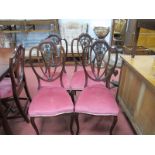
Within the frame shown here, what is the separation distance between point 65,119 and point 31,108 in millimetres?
585

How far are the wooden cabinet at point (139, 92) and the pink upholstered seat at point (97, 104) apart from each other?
0.26 m

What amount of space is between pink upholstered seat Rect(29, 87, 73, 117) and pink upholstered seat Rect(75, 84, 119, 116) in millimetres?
103

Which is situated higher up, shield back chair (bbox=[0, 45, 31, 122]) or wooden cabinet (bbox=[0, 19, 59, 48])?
wooden cabinet (bbox=[0, 19, 59, 48])

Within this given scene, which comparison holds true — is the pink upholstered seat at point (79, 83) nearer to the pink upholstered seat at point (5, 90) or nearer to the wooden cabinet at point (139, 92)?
the wooden cabinet at point (139, 92)

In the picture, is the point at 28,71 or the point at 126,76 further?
the point at 28,71

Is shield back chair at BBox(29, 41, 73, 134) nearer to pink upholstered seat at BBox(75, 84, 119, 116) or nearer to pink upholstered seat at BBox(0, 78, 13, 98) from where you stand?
pink upholstered seat at BBox(75, 84, 119, 116)

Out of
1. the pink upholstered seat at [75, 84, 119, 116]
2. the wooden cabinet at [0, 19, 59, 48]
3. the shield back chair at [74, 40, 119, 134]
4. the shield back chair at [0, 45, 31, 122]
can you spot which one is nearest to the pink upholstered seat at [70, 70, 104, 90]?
the shield back chair at [74, 40, 119, 134]

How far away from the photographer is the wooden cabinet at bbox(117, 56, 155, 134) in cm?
129

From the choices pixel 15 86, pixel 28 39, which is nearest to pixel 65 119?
pixel 15 86

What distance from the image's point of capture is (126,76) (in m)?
1.84

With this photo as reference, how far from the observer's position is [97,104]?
1355 millimetres

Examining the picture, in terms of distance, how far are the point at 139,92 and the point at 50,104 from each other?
33.1 inches

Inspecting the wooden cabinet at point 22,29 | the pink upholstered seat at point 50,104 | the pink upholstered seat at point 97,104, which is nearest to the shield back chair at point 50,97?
the pink upholstered seat at point 50,104
